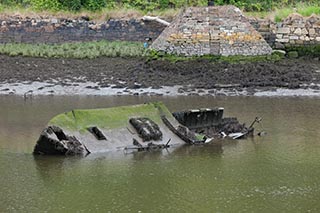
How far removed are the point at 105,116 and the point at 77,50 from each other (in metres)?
12.9

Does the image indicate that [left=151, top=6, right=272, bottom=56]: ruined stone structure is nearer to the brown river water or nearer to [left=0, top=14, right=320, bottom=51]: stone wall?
[left=0, top=14, right=320, bottom=51]: stone wall

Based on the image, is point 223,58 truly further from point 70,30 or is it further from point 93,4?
point 93,4

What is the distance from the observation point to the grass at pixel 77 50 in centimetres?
2845

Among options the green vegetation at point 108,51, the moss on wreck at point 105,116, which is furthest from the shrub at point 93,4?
the moss on wreck at point 105,116

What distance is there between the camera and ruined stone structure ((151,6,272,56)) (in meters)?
27.8

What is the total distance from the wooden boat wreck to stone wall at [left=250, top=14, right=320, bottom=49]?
11026 mm

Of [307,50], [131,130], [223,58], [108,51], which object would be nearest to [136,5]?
[108,51]

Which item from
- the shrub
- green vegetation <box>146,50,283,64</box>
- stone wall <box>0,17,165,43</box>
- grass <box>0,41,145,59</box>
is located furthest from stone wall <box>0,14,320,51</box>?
green vegetation <box>146,50,283,64</box>

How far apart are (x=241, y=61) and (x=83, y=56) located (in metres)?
6.22

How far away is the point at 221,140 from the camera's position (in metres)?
17.3

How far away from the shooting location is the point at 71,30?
103 ft

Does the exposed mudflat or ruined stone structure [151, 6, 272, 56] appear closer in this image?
the exposed mudflat

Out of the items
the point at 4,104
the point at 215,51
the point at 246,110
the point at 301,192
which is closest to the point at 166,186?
the point at 301,192

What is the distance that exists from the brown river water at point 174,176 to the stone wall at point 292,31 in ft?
31.3
